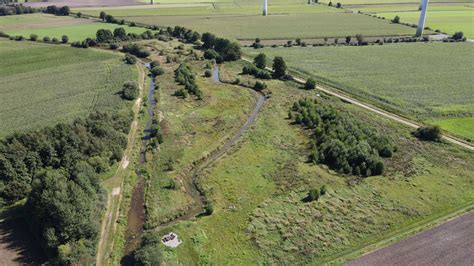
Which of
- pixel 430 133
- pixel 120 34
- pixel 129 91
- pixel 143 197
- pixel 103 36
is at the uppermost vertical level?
pixel 120 34

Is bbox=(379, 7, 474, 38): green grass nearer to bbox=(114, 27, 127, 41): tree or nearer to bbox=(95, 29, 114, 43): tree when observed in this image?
bbox=(114, 27, 127, 41): tree

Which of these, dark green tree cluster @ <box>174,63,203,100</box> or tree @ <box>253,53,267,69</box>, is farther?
tree @ <box>253,53,267,69</box>

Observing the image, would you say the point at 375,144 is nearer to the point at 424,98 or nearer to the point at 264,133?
the point at 264,133

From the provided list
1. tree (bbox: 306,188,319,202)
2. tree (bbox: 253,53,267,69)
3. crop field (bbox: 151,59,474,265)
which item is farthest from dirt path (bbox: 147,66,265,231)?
tree (bbox: 253,53,267,69)

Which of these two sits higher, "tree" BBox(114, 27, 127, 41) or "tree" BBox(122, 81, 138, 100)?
"tree" BBox(114, 27, 127, 41)

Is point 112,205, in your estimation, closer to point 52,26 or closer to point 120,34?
point 120,34

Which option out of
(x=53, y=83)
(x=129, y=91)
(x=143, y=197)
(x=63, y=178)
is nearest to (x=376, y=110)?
(x=143, y=197)

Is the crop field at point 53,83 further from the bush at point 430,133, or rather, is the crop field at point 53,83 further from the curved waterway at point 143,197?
the bush at point 430,133
